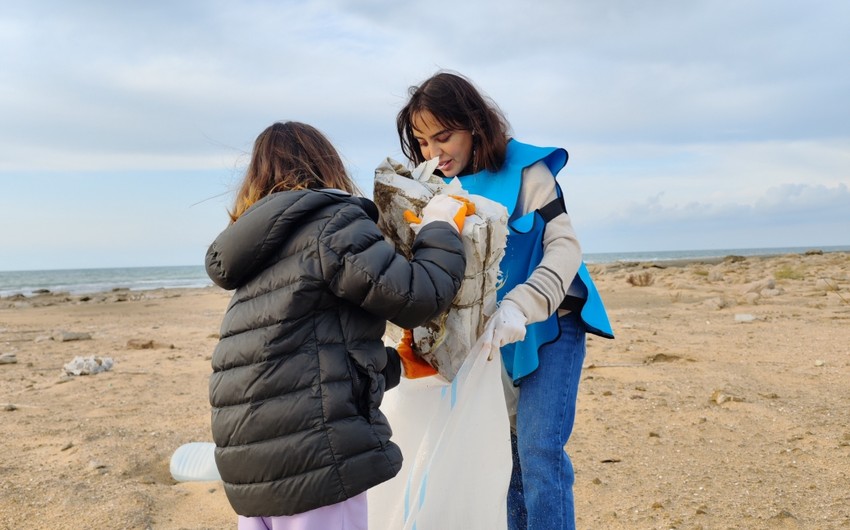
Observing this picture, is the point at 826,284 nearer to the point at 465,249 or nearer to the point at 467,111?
the point at 467,111

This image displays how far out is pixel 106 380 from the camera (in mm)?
6707

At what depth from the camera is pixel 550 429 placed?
2.40 metres

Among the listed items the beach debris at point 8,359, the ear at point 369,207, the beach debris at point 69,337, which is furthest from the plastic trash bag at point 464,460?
the beach debris at point 69,337

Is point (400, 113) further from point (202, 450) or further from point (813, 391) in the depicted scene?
point (813, 391)

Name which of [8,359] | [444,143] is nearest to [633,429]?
[444,143]

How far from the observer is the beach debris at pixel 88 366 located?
6.99 m

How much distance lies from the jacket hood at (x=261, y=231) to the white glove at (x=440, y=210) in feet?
0.89

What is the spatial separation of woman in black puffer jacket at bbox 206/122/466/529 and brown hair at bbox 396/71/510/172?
70 cm

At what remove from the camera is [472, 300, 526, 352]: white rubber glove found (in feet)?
7.22

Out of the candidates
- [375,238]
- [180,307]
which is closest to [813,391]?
[375,238]

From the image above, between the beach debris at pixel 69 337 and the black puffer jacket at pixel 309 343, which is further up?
the black puffer jacket at pixel 309 343

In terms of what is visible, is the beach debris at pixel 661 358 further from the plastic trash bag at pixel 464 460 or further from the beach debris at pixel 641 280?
the beach debris at pixel 641 280

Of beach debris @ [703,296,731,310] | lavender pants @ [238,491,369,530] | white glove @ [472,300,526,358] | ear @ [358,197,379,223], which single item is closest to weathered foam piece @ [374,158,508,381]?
white glove @ [472,300,526,358]

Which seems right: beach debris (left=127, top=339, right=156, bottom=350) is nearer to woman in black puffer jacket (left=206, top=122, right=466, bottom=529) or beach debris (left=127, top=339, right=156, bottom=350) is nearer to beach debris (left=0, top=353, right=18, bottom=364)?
beach debris (left=0, top=353, right=18, bottom=364)
